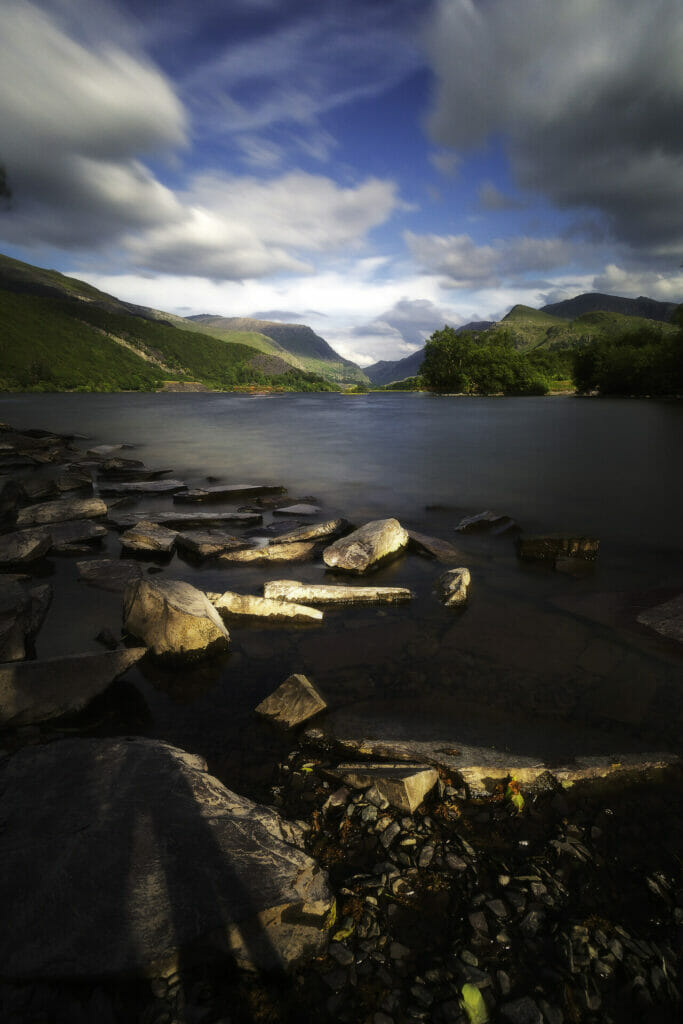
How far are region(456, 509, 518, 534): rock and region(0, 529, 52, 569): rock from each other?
10.5 metres

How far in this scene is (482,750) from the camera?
4465 mm

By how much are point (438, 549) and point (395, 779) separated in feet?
23.1

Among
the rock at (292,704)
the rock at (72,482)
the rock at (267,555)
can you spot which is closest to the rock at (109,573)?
the rock at (267,555)

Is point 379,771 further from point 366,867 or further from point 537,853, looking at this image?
point 537,853

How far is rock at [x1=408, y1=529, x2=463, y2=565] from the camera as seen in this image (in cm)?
1015

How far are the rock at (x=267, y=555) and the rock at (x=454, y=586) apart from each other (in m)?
3.20

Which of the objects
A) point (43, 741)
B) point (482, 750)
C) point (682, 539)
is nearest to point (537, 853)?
point (482, 750)

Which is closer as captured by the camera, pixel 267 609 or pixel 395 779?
pixel 395 779

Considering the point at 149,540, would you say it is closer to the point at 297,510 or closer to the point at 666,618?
the point at 297,510

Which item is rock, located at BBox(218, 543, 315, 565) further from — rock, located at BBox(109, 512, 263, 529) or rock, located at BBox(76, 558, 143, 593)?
rock, located at BBox(109, 512, 263, 529)

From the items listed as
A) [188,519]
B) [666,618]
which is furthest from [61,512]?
[666,618]

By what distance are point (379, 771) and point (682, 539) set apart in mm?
12687

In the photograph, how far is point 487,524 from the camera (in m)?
13.1

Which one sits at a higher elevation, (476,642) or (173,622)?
(173,622)
